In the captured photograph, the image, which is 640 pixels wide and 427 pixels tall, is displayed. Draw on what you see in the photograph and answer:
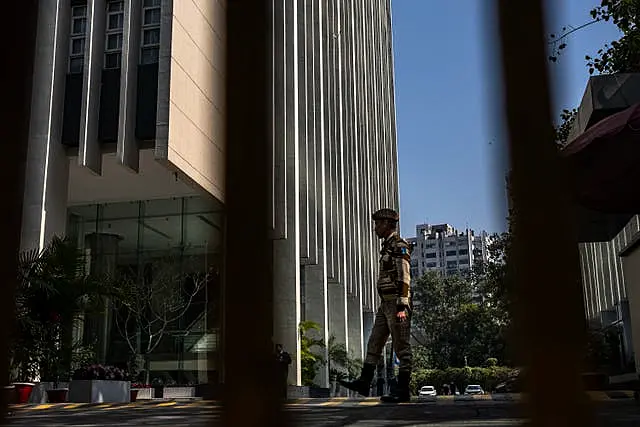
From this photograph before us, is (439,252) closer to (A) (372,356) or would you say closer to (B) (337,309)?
(B) (337,309)

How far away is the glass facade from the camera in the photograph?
20828mm

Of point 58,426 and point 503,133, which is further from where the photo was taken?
point 58,426

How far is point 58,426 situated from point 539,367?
3.41 m

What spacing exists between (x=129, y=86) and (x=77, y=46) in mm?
1964

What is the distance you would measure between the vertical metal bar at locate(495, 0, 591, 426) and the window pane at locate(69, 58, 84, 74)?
1933 cm

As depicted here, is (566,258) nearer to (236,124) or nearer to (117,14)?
(236,124)

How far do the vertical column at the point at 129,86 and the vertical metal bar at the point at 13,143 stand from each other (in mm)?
17777

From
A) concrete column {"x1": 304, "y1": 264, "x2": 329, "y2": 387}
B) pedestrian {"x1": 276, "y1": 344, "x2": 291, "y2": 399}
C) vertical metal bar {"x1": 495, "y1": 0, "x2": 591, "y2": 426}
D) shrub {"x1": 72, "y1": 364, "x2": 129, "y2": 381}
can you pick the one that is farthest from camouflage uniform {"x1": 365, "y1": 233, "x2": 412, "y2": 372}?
concrete column {"x1": 304, "y1": 264, "x2": 329, "y2": 387}

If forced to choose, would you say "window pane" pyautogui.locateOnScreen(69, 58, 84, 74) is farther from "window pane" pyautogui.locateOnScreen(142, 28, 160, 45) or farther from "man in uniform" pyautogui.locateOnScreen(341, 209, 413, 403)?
"man in uniform" pyautogui.locateOnScreen(341, 209, 413, 403)

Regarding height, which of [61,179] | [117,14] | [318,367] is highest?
[117,14]

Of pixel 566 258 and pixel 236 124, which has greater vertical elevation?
pixel 236 124

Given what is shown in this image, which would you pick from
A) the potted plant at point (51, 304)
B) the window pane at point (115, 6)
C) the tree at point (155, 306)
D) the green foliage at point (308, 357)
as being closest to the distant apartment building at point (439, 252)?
the green foliage at point (308, 357)

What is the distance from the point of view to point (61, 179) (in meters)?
18.4

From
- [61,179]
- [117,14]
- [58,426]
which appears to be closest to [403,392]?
[58,426]
